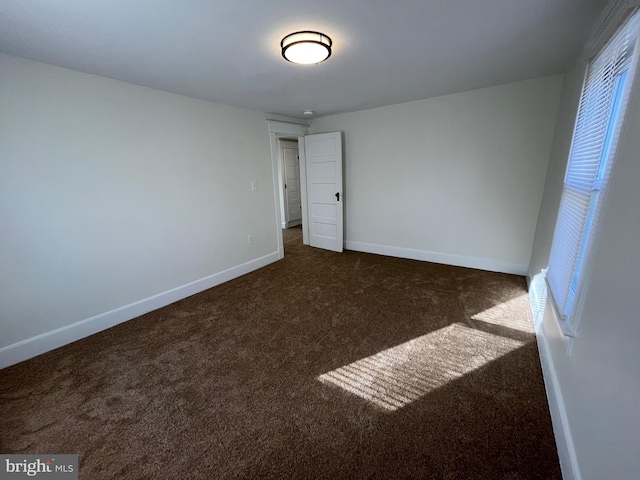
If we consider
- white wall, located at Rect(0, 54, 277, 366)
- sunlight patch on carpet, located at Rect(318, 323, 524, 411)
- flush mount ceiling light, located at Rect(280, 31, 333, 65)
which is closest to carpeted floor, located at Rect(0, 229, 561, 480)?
sunlight patch on carpet, located at Rect(318, 323, 524, 411)

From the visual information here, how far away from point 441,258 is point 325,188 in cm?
223

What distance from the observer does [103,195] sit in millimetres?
2480

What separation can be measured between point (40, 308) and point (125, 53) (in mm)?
2174

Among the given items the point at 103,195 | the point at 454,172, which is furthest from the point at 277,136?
the point at 454,172

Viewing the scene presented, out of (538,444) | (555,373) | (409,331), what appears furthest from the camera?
(409,331)

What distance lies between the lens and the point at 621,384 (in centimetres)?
91

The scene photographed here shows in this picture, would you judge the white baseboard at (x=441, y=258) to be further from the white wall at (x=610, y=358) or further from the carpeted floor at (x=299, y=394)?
the white wall at (x=610, y=358)

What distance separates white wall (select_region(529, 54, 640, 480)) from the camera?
0.87 m

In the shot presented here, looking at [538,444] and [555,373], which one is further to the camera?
[555,373]

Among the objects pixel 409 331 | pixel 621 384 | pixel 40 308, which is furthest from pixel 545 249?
pixel 40 308

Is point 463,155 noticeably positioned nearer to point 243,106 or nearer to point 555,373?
point 555,373

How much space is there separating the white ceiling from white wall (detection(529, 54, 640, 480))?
3.41ft

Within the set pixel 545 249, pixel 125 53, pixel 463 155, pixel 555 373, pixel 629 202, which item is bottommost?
pixel 555 373

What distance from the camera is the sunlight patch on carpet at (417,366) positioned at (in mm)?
1781
